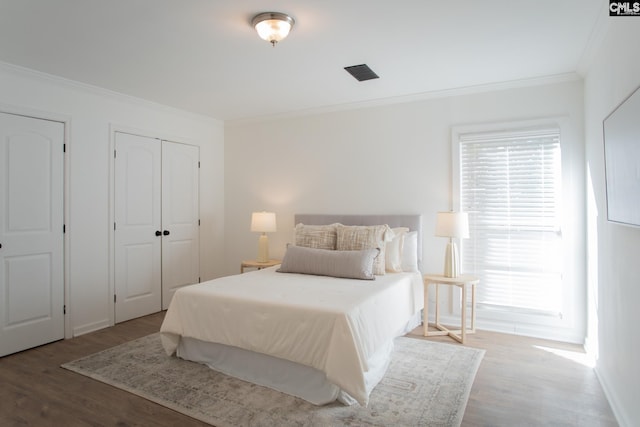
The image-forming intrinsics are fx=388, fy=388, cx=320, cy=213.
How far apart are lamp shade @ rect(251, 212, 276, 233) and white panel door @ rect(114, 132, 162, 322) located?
1.17 meters

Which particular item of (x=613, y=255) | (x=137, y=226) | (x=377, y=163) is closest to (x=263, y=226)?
(x=137, y=226)

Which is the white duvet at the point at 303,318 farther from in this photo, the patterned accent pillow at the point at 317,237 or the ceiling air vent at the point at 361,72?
the ceiling air vent at the point at 361,72

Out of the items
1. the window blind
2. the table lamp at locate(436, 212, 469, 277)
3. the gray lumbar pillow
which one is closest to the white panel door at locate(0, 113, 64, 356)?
the gray lumbar pillow

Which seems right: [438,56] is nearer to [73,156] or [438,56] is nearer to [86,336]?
[73,156]

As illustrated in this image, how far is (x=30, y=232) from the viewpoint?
358 cm

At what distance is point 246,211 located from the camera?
5.60 meters

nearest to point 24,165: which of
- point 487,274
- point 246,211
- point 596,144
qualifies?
point 246,211

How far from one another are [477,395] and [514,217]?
198 centimetres

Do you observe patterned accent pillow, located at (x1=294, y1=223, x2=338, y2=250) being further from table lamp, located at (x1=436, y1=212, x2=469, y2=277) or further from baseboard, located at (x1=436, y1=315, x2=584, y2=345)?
baseboard, located at (x1=436, y1=315, x2=584, y2=345)

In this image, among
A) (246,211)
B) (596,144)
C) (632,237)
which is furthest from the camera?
(246,211)

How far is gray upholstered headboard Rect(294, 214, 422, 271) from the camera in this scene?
4.31 metres

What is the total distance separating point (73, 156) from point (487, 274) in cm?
441

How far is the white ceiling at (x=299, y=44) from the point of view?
2492 mm

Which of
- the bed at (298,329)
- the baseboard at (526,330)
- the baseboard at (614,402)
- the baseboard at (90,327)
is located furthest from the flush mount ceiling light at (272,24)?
the baseboard at (90,327)
